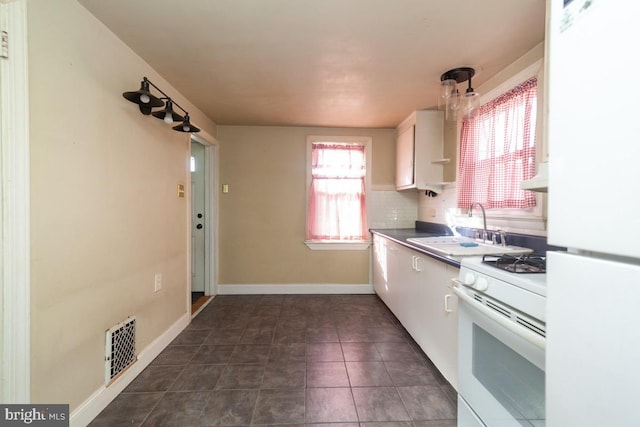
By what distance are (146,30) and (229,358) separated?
2.35m

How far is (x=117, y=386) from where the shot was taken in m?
1.68

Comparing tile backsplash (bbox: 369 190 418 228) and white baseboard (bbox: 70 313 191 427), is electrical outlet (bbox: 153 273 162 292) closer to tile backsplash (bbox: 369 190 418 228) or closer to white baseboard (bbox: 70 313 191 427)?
white baseboard (bbox: 70 313 191 427)

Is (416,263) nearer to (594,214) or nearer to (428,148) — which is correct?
(428,148)

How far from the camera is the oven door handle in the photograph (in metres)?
0.81

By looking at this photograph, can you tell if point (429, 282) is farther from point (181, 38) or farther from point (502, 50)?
point (181, 38)

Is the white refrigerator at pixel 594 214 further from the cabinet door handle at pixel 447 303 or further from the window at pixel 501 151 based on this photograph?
the window at pixel 501 151

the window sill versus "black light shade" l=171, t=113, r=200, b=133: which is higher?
"black light shade" l=171, t=113, r=200, b=133

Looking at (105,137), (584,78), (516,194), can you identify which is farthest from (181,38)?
A: (516,194)

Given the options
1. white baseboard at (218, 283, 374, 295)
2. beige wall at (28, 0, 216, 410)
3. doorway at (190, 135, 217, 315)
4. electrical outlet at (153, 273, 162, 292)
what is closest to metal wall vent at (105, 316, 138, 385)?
beige wall at (28, 0, 216, 410)

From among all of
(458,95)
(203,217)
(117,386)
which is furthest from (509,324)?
(203,217)

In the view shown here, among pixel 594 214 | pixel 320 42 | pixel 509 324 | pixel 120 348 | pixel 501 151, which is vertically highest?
pixel 320 42

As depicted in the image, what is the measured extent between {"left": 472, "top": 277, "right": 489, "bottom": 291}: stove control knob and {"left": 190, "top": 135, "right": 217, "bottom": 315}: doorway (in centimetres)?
312

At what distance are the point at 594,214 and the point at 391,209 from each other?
3.14 meters

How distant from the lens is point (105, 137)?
1580 mm
